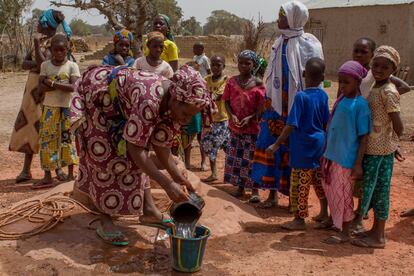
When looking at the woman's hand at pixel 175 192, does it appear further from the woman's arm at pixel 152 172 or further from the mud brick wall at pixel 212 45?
the mud brick wall at pixel 212 45

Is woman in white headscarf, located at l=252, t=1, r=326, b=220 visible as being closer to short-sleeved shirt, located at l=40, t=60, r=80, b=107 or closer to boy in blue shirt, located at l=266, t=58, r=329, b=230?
boy in blue shirt, located at l=266, t=58, r=329, b=230

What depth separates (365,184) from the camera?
414 cm

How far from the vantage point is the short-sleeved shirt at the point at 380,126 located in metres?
4.02

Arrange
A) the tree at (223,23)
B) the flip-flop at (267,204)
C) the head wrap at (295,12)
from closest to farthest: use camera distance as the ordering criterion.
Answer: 1. the head wrap at (295,12)
2. the flip-flop at (267,204)
3. the tree at (223,23)

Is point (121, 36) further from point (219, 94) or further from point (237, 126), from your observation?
point (237, 126)

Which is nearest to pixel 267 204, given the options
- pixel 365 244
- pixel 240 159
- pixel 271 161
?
pixel 271 161

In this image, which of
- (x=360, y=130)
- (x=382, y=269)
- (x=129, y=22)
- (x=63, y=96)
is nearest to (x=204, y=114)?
(x=360, y=130)

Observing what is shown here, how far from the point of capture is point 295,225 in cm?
458

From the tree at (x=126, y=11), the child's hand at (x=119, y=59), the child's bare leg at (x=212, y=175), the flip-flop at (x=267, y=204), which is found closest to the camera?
the flip-flop at (x=267, y=204)

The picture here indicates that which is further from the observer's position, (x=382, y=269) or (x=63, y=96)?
(x=63, y=96)

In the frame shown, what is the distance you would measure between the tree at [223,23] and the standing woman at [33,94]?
48022 millimetres

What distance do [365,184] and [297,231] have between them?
778 mm

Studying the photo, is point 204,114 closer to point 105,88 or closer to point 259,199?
point 105,88

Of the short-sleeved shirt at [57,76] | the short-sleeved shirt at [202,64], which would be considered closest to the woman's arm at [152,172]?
the short-sleeved shirt at [57,76]
